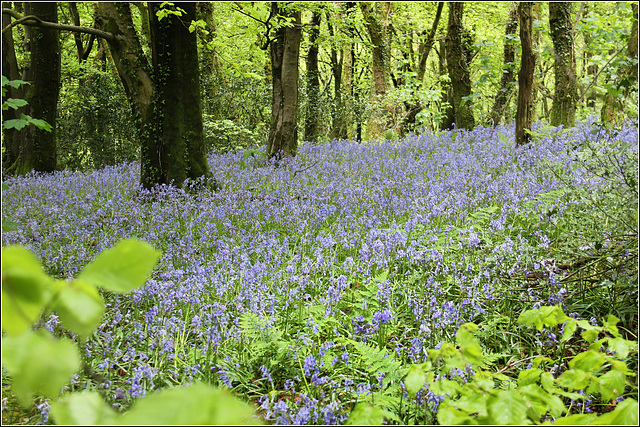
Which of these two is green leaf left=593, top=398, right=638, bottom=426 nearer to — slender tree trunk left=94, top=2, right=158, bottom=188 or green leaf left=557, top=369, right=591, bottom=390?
green leaf left=557, top=369, right=591, bottom=390

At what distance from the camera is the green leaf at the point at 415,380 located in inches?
56.0

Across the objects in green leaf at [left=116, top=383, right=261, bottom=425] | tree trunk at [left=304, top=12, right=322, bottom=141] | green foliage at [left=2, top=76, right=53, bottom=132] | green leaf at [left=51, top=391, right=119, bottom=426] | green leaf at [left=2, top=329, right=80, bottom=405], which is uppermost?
tree trunk at [left=304, top=12, right=322, bottom=141]

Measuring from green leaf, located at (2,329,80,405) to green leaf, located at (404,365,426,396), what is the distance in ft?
3.47

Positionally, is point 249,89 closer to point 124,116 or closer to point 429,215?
point 124,116

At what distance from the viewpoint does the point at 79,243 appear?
5.07 meters

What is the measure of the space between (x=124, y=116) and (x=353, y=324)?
12666 mm

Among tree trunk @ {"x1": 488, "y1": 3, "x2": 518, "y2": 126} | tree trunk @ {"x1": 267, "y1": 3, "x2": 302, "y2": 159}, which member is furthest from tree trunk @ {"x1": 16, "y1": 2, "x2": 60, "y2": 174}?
tree trunk @ {"x1": 488, "y1": 3, "x2": 518, "y2": 126}

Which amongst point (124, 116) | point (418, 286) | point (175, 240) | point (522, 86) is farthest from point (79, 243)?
point (124, 116)

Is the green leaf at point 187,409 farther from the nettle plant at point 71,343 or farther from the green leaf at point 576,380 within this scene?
the green leaf at point 576,380

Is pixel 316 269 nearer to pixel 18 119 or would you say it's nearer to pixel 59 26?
pixel 18 119

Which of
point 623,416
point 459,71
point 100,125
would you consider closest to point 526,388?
point 623,416

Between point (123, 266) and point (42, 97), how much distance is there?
1282cm

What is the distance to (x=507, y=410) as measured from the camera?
1.31m

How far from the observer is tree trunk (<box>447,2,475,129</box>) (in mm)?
12672
